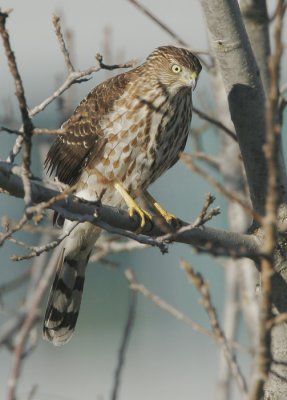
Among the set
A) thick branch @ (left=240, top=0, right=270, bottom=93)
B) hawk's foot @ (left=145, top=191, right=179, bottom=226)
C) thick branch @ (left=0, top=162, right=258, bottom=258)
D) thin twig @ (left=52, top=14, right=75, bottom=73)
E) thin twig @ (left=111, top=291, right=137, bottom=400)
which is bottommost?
thin twig @ (left=111, top=291, right=137, bottom=400)

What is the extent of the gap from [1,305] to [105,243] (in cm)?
151

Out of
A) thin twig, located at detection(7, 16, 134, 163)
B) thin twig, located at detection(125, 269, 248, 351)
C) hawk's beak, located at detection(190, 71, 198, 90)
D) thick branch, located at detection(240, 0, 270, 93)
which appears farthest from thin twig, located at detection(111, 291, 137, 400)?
hawk's beak, located at detection(190, 71, 198, 90)

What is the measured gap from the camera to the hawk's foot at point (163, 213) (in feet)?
16.2

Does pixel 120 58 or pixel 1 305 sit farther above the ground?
pixel 120 58

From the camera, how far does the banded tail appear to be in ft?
18.2

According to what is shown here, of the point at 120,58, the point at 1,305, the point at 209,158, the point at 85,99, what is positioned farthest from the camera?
the point at 120,58

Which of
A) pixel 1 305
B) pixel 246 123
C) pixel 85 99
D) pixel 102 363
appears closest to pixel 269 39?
pixel 246 123

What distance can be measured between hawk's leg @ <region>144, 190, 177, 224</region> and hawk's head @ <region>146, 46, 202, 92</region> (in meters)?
0.67

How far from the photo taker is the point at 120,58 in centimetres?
629

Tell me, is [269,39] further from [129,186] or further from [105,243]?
[105,243]

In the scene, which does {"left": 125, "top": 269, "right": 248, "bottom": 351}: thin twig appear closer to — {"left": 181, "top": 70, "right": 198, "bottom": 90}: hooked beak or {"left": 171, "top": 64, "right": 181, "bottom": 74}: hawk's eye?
{"left": 181, "top": 70, "right": 198, "bottom": 90}: hooked beak

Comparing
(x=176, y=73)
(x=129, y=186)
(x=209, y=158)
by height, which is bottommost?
(x=129, y=186)

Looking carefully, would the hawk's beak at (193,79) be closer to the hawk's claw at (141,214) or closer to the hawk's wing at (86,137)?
the hawk's wing at (86,137)

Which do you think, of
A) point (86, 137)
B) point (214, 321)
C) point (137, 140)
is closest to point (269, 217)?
point (214, 321)
